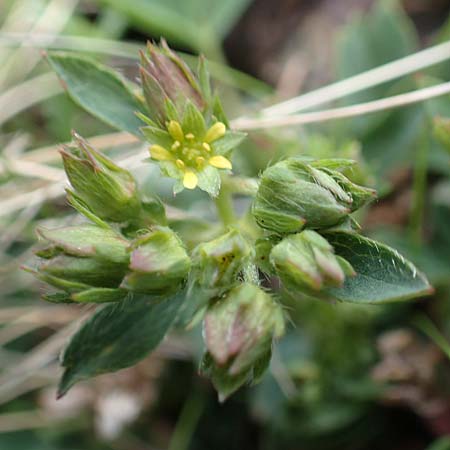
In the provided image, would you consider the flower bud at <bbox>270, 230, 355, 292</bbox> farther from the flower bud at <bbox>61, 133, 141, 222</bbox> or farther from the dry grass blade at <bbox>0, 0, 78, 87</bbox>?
the dry grass blade at <bbox>0, 0, 78, 87</bbox>

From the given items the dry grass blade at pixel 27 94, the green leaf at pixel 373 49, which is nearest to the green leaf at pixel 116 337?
the green leaf at pixel 373 49

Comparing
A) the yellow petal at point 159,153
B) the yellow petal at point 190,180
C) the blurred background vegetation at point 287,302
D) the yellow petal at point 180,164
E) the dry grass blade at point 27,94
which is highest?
the dry grass blade at point 27,94

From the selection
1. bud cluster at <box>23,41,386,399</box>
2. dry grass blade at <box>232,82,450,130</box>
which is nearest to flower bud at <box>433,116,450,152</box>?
dry grass blade at <box>232,82,450,130</box>

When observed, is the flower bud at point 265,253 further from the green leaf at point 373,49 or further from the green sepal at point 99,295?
the green leaf at point 373,49

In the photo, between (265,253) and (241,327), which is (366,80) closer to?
(265,253)

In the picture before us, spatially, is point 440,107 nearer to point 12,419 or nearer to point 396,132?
point 396,132
